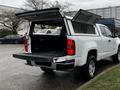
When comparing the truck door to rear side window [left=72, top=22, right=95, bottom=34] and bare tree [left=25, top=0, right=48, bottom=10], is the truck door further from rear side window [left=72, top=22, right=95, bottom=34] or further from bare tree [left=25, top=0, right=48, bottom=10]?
bare tree [left=25, top=0, right=48, bottom=10]

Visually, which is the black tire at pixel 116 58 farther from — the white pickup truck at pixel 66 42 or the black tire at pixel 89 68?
the black tire at pixel 89 68

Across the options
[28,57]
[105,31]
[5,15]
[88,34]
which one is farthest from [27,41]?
[5,15]

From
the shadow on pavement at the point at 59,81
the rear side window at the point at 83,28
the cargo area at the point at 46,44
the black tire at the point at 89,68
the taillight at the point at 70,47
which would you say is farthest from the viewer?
the cargo area at the point at 46,44

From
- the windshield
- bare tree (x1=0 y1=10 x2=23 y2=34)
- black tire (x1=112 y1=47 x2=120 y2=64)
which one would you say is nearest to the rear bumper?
the windshield

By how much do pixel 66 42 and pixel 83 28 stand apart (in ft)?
2.64

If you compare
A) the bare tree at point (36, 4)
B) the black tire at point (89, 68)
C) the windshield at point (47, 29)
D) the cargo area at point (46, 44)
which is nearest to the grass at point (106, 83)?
the black tire at point (89, 68)

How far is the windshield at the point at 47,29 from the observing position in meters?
7.66

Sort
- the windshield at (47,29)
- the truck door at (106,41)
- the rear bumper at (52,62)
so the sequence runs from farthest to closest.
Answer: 1. the truck door at (106,41)
2. the windshield at (47,29)
3. the rear bumper at (52,62)

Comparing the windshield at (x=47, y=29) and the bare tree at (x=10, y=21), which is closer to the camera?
the windshield at (x=47, y=29)

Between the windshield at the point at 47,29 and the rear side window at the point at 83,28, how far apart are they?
34.4 inches

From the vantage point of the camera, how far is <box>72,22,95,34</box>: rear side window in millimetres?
6452

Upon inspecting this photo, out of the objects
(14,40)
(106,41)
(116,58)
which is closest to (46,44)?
(106,41)

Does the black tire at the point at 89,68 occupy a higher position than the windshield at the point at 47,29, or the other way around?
the windshield at the point at 47,29

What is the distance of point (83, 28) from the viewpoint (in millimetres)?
6875
